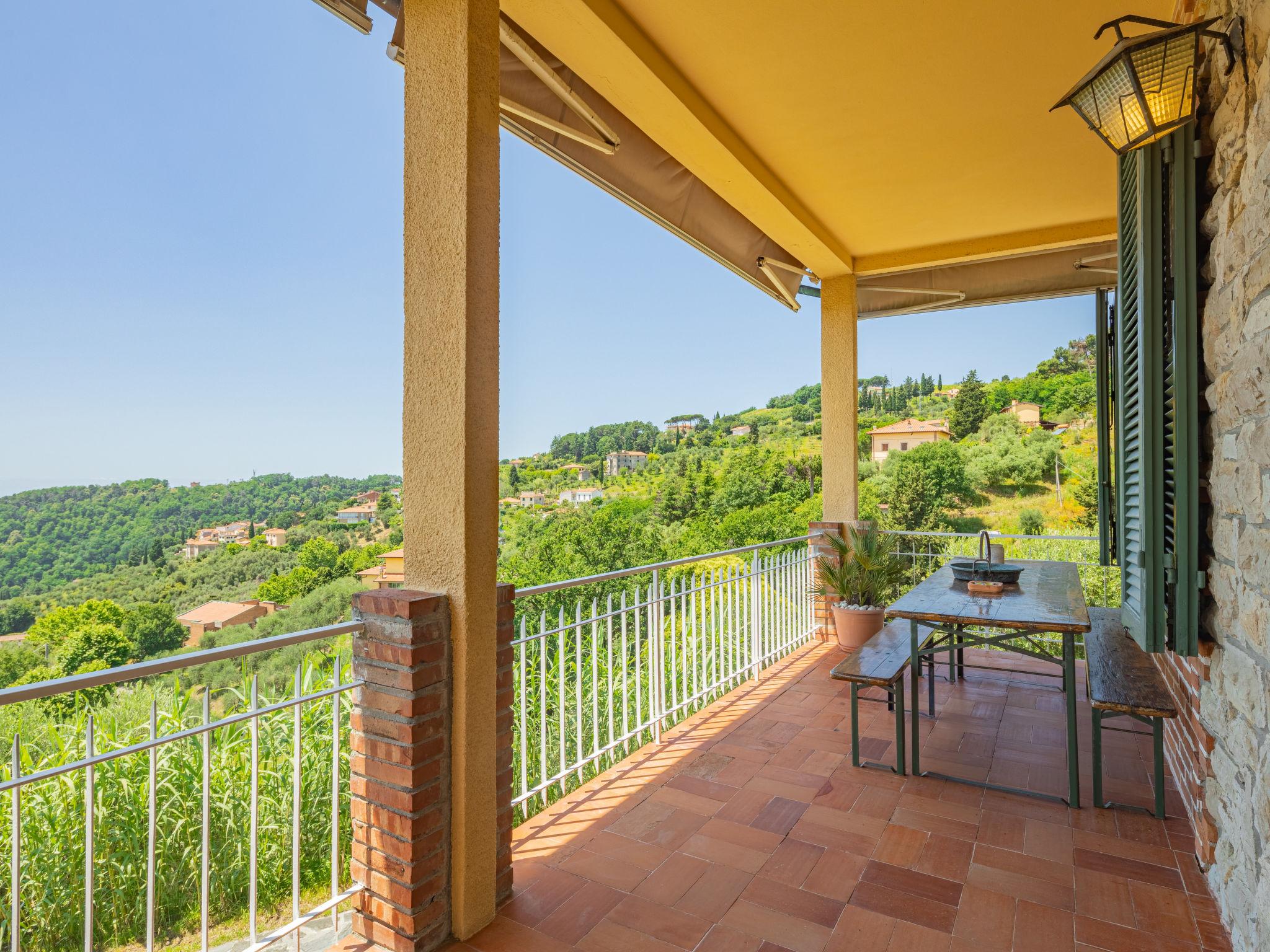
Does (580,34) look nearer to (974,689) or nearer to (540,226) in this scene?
(974,689)

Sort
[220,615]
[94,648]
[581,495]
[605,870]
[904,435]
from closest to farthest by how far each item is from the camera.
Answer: [605,870]
[94,648]
[220,615]
[904,435]
[581,495]

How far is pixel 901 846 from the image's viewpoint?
2404mm

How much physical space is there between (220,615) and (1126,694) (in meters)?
14.1

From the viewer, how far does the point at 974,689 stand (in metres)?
4.15

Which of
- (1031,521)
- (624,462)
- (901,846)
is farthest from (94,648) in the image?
(1031,521)

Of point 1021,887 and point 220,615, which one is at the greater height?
point 1021,887

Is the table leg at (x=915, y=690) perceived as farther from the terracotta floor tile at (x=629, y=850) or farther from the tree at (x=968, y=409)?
the tree at (x=968, y=409)

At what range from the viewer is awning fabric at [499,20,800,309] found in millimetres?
2574

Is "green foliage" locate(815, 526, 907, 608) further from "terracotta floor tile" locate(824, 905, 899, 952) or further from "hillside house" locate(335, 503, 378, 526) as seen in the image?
"hillside house" locate(335, 503, 378, 526)

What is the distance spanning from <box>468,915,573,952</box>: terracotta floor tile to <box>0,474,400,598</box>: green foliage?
1086 cm

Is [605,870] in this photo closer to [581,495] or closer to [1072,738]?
[1072,738]

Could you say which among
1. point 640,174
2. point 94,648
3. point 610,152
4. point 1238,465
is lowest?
point 94,648

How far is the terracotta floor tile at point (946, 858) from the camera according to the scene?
7.35ft

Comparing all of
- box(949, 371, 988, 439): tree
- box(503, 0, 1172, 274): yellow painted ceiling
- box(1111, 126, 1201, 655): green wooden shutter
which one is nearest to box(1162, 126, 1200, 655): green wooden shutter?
box(1111, 126, 1201, 655): green wooden shutter
